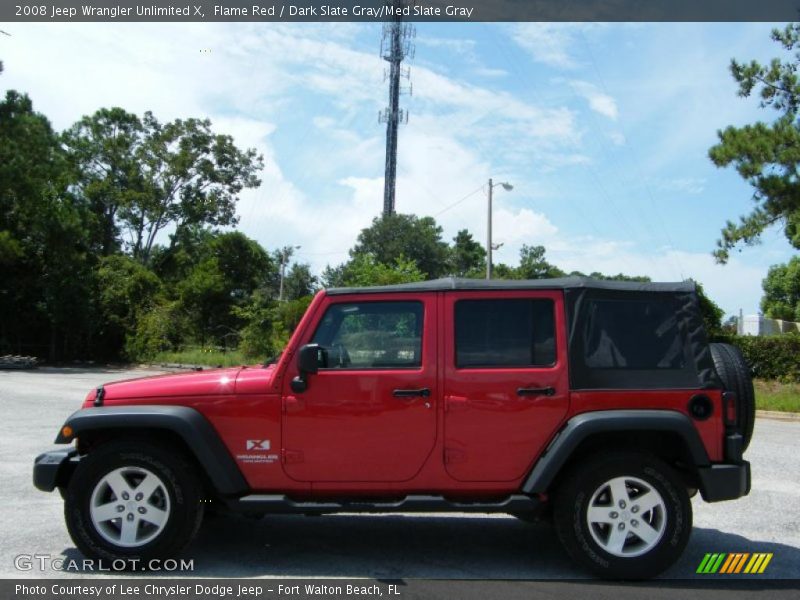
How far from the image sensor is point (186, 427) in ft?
16.1

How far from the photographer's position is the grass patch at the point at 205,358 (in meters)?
29.5

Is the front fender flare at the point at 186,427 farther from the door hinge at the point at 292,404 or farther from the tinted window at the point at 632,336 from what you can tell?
the tinted window at the point at 632,336

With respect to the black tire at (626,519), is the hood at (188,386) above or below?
above

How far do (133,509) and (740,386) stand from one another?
4.17m

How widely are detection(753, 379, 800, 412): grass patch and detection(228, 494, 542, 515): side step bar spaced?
14.5 meters

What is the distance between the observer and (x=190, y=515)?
4930 mm

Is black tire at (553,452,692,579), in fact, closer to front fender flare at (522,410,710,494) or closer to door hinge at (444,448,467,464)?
front fender flare at (522,410,710,494)

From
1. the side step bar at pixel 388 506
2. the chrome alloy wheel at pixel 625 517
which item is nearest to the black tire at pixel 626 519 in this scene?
the chrome alloy wheel at pixel 625 517

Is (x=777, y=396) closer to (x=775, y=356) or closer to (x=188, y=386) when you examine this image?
(x=775, y=356)

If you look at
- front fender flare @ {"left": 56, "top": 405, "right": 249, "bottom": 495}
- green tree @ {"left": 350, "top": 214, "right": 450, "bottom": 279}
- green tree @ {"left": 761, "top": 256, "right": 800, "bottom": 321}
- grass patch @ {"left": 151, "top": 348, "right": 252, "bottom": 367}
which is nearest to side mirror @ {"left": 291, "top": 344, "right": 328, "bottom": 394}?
front fender flare @ {"left": 56, "top": 405, "right": 249, "bottom": 495}

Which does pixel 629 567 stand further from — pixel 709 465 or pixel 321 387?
pixel 321 387

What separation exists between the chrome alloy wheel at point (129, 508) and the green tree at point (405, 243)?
7032 centimetres

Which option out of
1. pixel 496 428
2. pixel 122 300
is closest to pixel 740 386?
pixel 496 428

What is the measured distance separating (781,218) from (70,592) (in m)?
18.7
